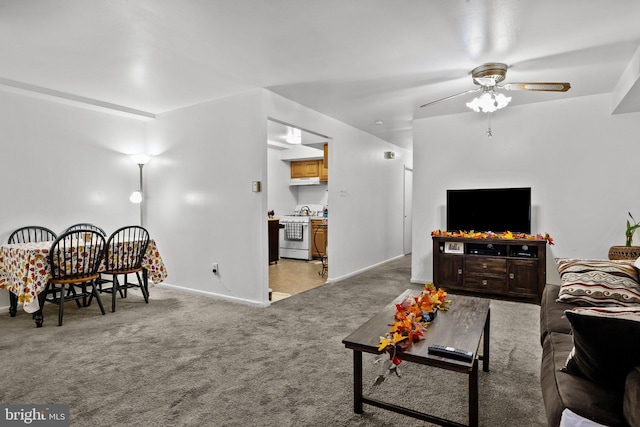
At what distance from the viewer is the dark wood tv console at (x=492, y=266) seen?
414cm

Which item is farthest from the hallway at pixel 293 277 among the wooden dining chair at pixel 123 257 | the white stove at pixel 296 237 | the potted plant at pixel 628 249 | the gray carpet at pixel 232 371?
the potted plant at pixel 628 249

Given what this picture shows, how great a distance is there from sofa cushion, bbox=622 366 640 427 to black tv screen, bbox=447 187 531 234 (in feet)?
11.8

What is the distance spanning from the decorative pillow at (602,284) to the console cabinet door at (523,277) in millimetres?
1659

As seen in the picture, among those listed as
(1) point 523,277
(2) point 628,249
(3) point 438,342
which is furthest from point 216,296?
(2) point 628,249

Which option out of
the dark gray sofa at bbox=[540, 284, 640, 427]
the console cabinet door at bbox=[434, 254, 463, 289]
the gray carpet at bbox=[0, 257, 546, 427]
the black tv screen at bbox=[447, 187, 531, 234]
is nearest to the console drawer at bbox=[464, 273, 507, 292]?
the console cabinet door at bbox=[434, 254, 463, 289]

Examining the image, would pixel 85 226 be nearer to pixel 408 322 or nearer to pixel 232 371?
pixel 232 371

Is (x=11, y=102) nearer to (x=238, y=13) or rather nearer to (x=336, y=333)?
(x=238, y=13)

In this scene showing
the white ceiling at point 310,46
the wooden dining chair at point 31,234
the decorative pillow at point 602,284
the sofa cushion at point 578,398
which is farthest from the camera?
the wooden dining chair at point 31,234

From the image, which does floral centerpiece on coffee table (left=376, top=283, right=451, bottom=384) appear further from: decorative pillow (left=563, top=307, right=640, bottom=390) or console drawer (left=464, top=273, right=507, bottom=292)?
console drawer (left=464, top=273, right=507, bottom=292)

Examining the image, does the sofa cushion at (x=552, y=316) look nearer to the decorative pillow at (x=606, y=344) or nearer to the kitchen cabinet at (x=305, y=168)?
the decorative pillow at (x=606, y=344)

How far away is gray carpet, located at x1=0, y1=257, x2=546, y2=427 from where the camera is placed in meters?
2.00

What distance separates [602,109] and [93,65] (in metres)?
5.33

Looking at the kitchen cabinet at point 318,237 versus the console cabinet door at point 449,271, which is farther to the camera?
the kitchen cabinet at point 318,237

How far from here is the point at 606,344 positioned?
1.16 m
